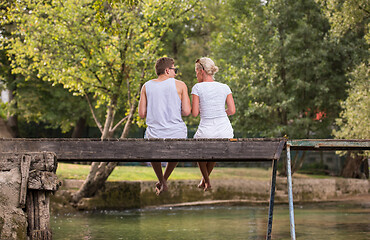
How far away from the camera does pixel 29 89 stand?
96.2ft

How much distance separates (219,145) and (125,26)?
560 inches

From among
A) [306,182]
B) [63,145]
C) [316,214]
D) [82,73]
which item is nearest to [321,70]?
[306,182]

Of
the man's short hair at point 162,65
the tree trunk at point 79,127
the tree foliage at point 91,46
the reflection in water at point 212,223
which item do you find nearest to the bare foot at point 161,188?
the man's short hair at point 162,65

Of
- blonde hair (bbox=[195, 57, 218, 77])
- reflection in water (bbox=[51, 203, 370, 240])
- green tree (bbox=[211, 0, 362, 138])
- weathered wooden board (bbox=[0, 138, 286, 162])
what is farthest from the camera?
green tree (bbox=[211, 0, 362, 138])

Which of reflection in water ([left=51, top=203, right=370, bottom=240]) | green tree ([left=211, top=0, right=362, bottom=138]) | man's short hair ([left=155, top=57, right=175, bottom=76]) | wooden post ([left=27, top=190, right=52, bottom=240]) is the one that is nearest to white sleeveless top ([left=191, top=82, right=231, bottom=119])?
man's short hair ([left=155, top=57, right=175, bottom=76])

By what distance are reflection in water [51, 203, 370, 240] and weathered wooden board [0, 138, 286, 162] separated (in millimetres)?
7206

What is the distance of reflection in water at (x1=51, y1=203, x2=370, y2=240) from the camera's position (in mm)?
15242

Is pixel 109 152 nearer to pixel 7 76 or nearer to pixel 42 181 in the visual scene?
pixel 42 181

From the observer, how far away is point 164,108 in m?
8.80

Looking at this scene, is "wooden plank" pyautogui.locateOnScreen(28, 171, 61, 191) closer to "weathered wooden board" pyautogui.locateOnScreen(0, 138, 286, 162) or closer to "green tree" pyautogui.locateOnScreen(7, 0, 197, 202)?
"weathered wooden board" pyautogui.locateOnScreen(0, 138, 286, 162)

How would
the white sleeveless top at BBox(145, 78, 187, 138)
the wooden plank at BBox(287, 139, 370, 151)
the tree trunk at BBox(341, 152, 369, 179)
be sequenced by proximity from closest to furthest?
the wooden plank at BBox(287, 139, 370, 151)
the white sleeveless top at BBox(145, 78, 187, 138)
the tree trunk at BBox(341, 152, 369, 179)

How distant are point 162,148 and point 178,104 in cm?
118

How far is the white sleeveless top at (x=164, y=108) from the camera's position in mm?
8789

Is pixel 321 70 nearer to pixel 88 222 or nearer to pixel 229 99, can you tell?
pixel 88 222
